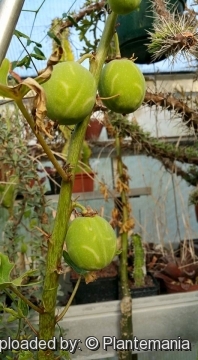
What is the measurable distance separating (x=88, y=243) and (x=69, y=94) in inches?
5.3

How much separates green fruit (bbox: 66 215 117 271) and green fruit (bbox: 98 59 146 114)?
0.12 metres

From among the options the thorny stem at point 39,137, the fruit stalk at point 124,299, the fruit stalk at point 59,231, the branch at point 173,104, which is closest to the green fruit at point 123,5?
the fruit stalk at point 59,231

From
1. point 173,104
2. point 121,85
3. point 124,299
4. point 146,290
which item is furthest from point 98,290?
point 121,85

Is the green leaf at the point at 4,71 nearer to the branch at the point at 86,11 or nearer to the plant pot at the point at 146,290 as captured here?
the branch at the point at 86,11

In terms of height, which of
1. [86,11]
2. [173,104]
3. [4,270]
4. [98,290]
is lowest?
[4,270]

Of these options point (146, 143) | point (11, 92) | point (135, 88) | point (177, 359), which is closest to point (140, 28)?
point (146, 143)

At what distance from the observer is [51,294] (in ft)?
1.09

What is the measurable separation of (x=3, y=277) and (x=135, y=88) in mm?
217

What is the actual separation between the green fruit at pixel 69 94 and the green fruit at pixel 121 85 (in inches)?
1.5

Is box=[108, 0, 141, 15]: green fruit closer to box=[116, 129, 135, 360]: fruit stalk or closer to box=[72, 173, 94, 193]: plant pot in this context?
box=[116, 129, 135, 360]: fruit stalk

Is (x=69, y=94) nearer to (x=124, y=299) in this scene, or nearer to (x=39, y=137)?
(x=39, y=137)

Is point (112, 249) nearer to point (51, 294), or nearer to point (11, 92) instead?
point (51, 294)

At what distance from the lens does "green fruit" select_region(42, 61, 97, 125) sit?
279 mm

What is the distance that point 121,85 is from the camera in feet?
1.06
